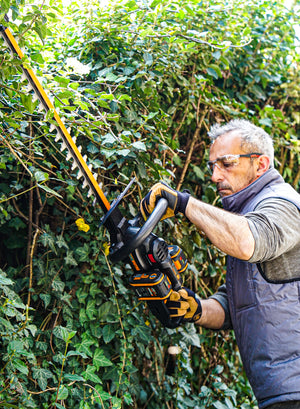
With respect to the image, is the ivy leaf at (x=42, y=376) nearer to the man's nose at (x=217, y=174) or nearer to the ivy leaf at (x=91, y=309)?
the ivy leaf at (x=91, y=309)

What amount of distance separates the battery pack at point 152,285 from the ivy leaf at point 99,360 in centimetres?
44

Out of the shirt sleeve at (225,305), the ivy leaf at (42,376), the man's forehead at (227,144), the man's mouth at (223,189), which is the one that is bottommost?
the shirt sleeve at (225,305)

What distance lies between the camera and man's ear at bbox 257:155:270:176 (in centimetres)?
239

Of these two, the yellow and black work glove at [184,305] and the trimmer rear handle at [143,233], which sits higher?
the trimmer rear handle at [143,233]

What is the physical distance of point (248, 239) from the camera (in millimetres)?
1754

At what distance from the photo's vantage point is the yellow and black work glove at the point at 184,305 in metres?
2.21

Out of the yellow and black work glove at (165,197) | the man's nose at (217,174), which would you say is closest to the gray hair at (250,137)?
the man's nose at (217,174)

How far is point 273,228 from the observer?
183 cm

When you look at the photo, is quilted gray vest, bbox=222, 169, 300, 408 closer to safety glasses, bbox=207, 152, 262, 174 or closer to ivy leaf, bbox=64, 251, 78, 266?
safety glasses, bbox=207, 152, 262, 174

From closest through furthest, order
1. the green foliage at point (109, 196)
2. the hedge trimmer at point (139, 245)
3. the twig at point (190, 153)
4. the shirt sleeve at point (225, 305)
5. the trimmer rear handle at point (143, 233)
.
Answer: the trimmer rear handle at point (143, 233) < the hedge trimmer at point (139, 245) < the green foliage at point (109, 196) < the shirt sleeve at point (225, 305) < the twig at point (190, 153)

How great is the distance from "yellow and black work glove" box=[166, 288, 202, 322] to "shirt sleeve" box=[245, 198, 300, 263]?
573mm

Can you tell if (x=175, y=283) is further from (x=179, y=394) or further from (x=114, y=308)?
(x=179, y=394)

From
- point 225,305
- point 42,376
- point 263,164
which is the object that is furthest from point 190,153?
point 42,376

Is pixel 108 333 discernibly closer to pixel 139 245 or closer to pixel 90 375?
pixel 90 375
